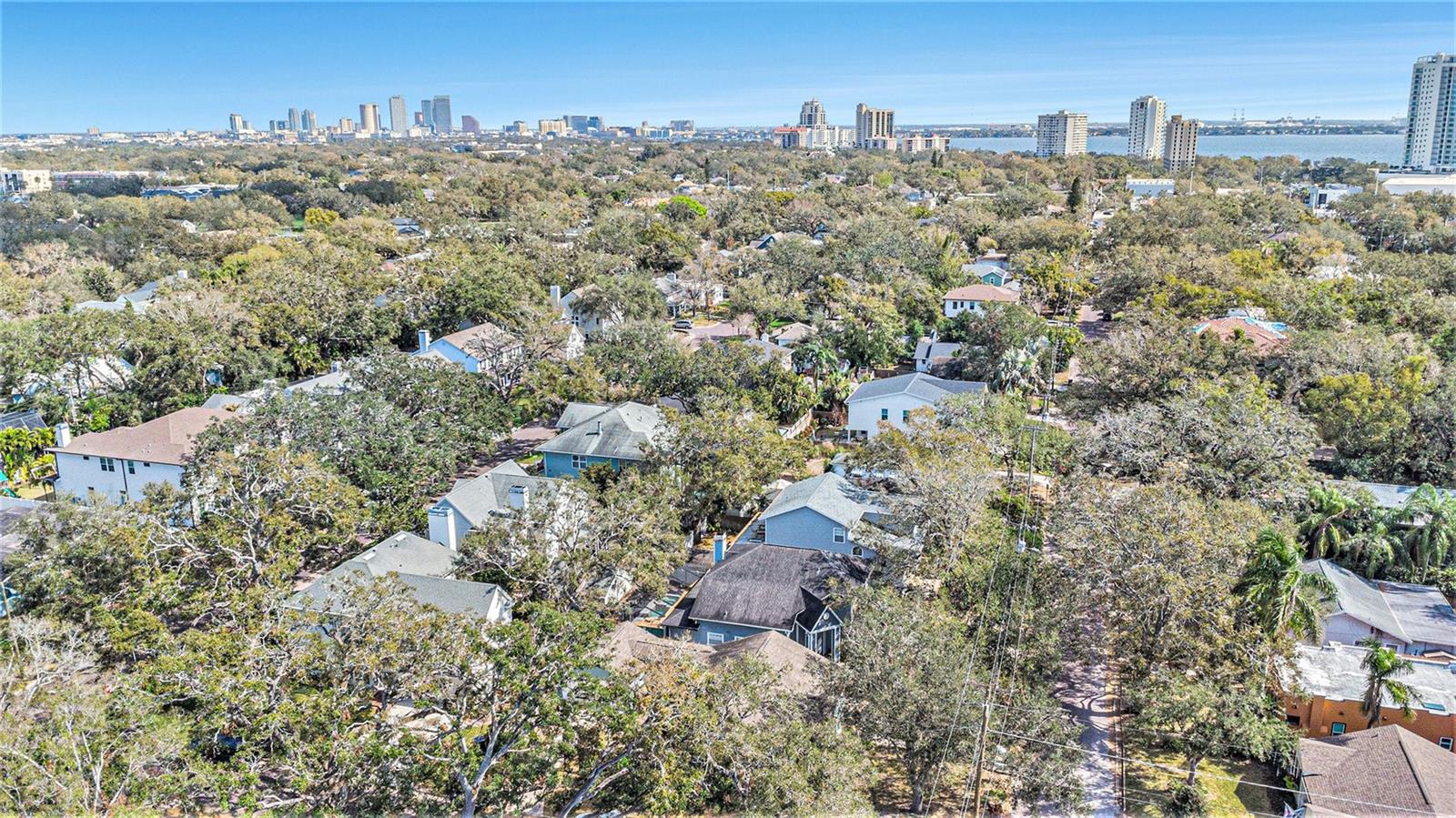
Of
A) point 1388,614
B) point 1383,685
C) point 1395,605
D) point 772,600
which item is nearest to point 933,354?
point 1395,605

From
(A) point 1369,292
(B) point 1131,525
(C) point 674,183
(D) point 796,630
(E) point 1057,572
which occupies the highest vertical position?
(C) point 674,183

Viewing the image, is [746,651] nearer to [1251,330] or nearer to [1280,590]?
[1280,590]

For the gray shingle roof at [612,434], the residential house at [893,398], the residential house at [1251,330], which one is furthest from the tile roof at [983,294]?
the gray shingle roof at [612,434]

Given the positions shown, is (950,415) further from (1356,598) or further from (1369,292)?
(1369,292)

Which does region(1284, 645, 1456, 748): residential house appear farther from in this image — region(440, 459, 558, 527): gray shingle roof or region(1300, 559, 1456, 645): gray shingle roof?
region(440, 459, 558, 527): gray shingle roof

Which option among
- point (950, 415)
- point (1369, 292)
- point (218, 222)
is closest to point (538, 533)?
point (950, 415)

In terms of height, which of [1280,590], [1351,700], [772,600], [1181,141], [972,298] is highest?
[1181,141]

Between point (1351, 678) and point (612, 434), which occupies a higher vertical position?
point (612, 434)

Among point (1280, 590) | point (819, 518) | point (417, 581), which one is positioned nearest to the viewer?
point (1280, 590)
